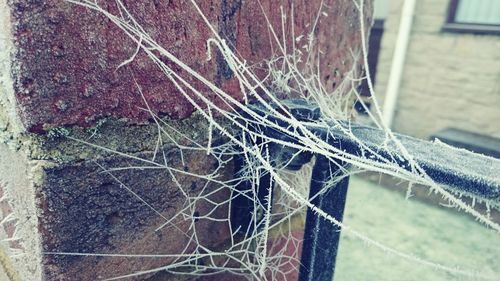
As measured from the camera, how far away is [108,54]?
390 millimetres

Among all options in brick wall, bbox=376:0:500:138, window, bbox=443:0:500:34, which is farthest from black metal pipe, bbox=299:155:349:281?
window, bbox=443:0:500:34

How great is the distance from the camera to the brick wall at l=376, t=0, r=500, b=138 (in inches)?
137

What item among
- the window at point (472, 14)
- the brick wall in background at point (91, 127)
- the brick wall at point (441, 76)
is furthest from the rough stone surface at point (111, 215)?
the window at point (472, 14)

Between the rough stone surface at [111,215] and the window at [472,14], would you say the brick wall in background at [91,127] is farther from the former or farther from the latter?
the window at [472,14]

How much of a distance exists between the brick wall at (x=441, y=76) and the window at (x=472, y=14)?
92 millimetres

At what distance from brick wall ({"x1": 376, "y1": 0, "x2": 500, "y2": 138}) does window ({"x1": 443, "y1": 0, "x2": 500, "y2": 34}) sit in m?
0.09

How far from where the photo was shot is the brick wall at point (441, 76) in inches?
137

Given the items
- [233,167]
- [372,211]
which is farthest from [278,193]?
[372,211]

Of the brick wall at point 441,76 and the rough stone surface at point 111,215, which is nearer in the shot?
the rough stone surface at point 111,215

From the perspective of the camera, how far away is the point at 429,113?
152 inches

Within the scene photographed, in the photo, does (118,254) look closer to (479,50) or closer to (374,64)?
(479,50)

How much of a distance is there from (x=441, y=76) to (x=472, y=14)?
2.37ft

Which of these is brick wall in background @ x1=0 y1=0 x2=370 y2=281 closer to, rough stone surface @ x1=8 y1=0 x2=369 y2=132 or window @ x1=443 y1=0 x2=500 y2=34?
rough stone surface @ x1=8 y1=0 x2=369 y2=132

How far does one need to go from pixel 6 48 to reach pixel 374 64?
4337 mm
